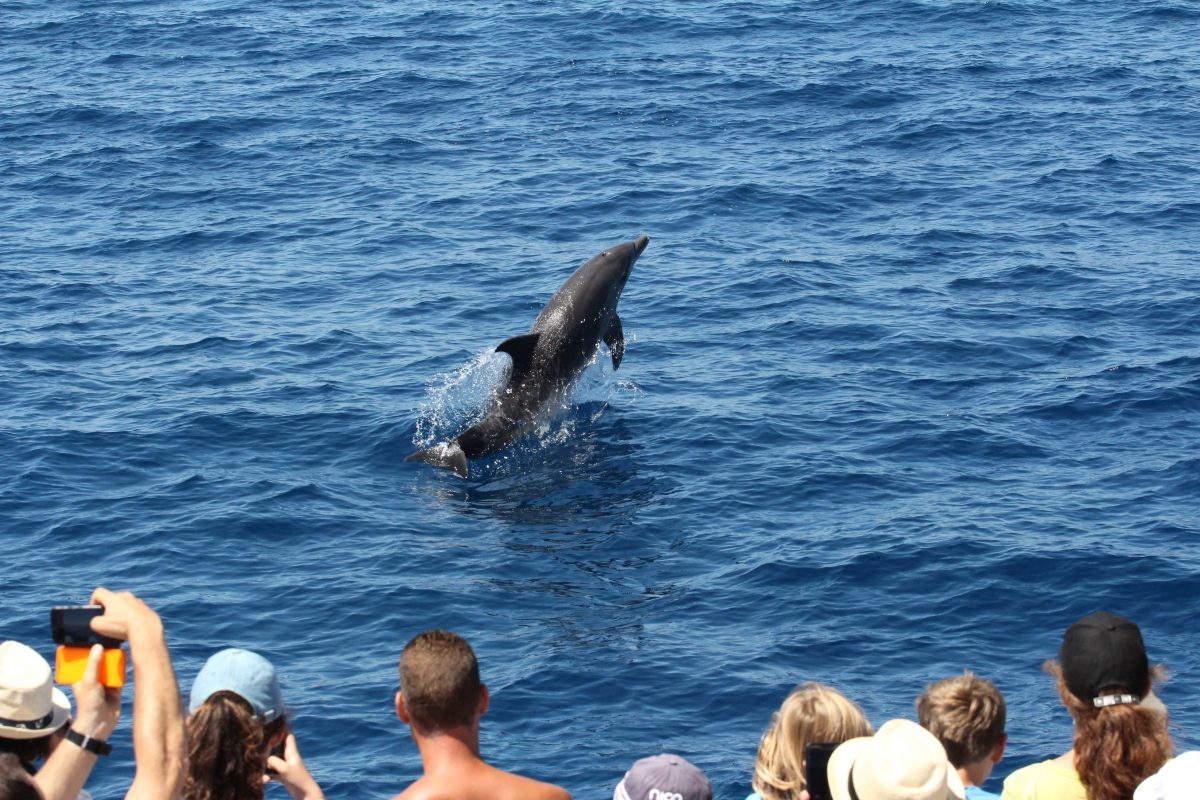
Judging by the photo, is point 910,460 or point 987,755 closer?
point 987,755

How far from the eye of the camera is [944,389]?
70.4 ft

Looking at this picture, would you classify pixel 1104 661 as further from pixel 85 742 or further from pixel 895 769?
pixel 85 742

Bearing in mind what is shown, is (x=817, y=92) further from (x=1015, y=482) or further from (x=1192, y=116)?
(x=1015, y=482)

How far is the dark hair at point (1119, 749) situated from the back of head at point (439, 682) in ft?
8.80

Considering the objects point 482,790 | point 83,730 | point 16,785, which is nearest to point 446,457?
point 482,790

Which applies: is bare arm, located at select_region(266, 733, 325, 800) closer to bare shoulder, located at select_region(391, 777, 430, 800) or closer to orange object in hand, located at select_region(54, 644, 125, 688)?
bare shoulder, located at select_region(391, 777, 430, 800)

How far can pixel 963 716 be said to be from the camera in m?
7.41

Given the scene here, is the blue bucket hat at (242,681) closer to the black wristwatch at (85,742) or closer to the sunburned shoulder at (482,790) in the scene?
the black wristwatch at (85,742)

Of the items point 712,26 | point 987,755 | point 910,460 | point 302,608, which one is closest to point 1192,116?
point 712,26

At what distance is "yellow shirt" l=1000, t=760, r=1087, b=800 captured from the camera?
739cm

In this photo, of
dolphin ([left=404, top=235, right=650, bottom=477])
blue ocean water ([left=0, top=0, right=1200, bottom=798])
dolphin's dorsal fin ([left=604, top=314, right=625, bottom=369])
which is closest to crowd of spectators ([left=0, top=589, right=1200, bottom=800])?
blue ocean water ([left=0, top=0, right=1200, bottom=798])

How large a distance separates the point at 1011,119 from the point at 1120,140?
7.69ft

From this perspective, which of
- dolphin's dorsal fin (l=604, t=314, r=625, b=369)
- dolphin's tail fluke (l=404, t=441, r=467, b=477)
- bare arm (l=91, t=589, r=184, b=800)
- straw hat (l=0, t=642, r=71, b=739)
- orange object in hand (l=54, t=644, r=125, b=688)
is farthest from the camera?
dolphin's dorsal fin (l=604, t=314, r=625, b=369)

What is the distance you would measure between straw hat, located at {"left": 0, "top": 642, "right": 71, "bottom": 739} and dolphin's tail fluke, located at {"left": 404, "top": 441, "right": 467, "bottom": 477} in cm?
1305
